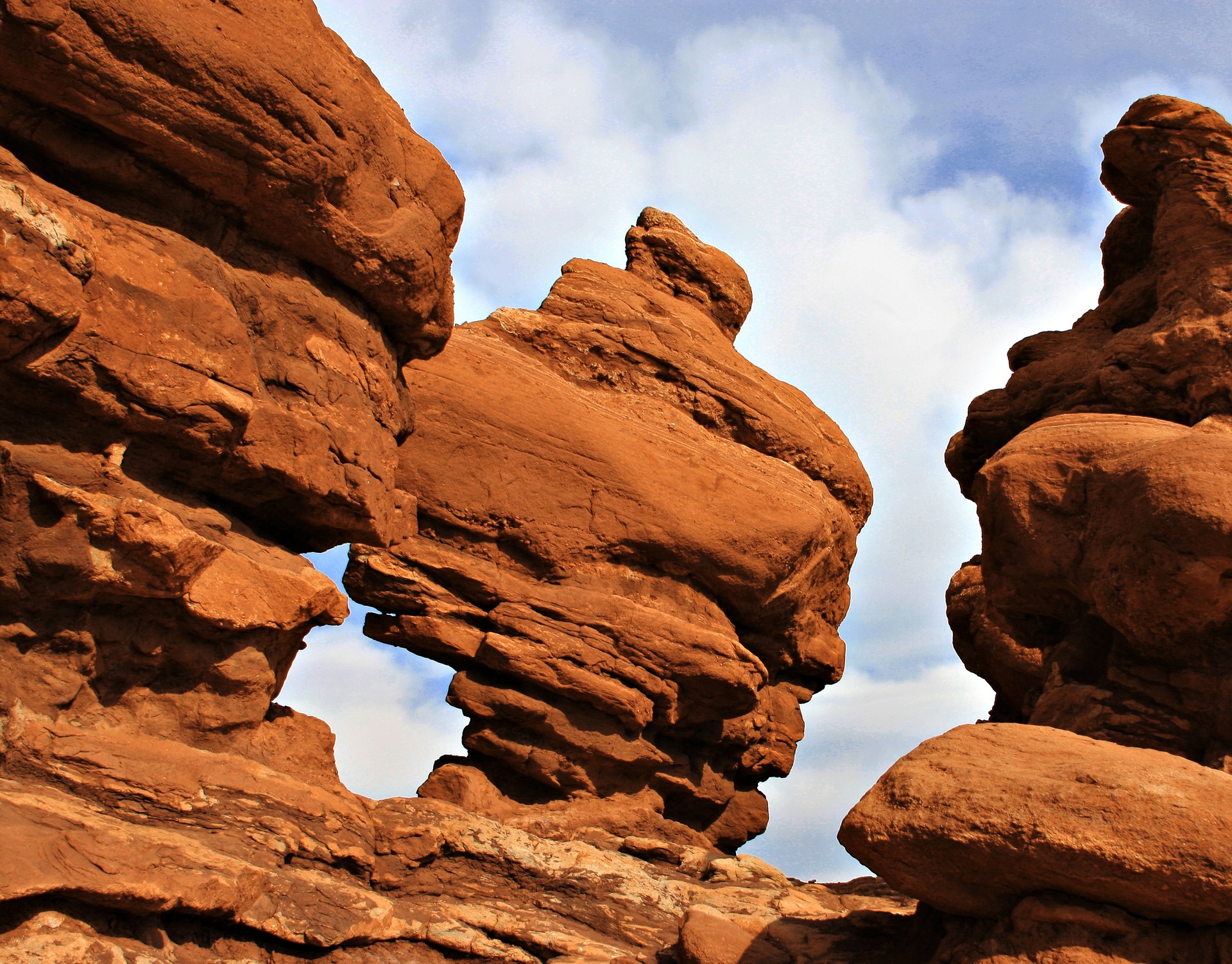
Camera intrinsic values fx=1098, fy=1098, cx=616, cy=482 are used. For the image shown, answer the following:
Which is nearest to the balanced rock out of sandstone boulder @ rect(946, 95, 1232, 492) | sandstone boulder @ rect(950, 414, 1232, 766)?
sandstone boulder @ rect(950, 414, 1232, 766)

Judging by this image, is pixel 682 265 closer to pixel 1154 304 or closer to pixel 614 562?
pixel 614 562

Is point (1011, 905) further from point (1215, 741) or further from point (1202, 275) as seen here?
point (1202, 275)

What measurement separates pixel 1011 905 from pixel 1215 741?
4199mm

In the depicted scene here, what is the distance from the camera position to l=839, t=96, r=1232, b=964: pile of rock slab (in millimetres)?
7105

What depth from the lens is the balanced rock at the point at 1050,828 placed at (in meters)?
6.94

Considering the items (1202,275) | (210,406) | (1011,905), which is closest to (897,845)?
(1011,905)

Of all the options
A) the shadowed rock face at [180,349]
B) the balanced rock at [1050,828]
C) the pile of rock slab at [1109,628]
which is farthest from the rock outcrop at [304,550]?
the pile of rock slab at [1109,628]

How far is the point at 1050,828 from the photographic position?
283 inches

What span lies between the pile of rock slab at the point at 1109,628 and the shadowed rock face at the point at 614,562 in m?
2.94

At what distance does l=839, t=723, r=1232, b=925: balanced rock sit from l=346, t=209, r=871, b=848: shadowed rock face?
419cm

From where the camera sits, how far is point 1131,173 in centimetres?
1516

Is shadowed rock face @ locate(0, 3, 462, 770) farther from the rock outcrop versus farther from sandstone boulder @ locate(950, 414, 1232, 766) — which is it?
sandstone boulder @ locate(950, 414, 1232, 766)

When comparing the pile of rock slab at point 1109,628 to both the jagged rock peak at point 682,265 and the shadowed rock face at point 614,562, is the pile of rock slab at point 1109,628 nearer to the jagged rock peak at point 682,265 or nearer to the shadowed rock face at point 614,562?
the shadowed rock face at point 614,562

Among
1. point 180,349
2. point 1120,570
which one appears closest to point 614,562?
point 1120,570
